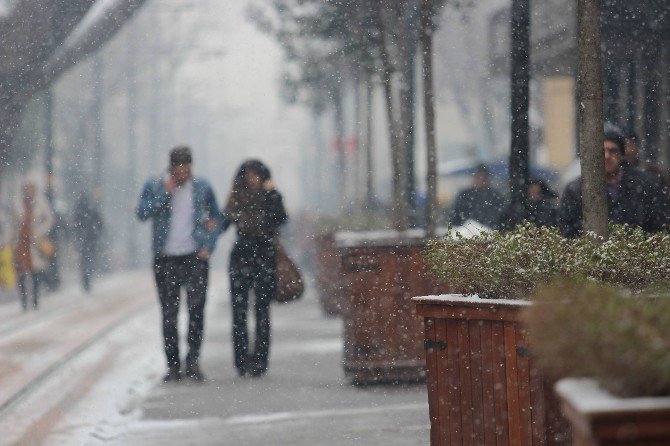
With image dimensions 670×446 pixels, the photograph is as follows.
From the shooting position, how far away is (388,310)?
9602mm

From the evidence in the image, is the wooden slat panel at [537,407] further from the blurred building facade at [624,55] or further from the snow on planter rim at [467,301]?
the blurred building facade at [624,55]

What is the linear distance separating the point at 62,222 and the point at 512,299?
24853 mm

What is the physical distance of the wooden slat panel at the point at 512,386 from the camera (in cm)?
548

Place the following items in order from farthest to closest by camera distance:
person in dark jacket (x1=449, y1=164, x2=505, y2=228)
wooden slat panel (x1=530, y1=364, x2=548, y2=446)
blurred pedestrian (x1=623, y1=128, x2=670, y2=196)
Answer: person in dark jacket (x1=449, y1=164, x2=505, y2=228)
blurred pedestrian (x1=623, y1=128, x2=670, y2=196)
wooden slat panel (x1=530, y1=364, x2=548, y2=446)

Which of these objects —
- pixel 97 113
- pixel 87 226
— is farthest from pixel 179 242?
pixel 97 113

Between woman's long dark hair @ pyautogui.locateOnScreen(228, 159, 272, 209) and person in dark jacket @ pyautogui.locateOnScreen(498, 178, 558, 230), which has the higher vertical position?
woman's long dark hair @ pyautogui.locateOnScreen(228, 159, 272, 209)

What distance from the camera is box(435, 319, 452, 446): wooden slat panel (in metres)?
5.73

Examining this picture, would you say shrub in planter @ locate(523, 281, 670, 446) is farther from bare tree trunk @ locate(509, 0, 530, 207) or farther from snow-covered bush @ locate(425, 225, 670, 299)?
bare tree trunk @ locate(509, 0, 530, 207)

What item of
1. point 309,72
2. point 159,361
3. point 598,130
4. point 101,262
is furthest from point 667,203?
point 101,262

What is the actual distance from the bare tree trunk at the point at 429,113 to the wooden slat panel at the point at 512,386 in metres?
4.95

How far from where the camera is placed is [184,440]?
24.5 ft

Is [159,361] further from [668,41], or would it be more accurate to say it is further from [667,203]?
[668,41]

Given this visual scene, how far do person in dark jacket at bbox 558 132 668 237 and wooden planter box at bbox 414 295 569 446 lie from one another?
2.06m

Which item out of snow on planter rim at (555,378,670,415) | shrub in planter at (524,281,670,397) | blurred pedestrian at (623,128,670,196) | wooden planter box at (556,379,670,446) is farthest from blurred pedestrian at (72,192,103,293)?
wooden planter box at (556,379,670,446)
